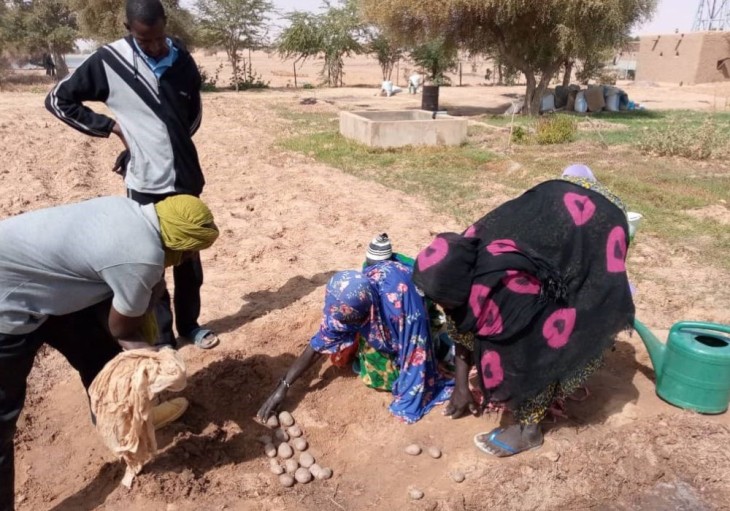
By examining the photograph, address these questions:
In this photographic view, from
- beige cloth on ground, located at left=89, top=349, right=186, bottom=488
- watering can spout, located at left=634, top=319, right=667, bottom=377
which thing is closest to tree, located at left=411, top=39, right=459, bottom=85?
watering can spout, located at left=634, top=319, right=667, bottom=377

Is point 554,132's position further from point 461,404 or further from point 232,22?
point 232,22

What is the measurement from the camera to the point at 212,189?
25.2ft

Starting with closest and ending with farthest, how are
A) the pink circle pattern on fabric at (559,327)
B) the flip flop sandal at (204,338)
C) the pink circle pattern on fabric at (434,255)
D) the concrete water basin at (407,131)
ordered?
1. the pink circle pattern on fabric at (434,255)
2. the pink circle pattern on fabric at (559,327)
3. the flip flop sandal at (204,338)
4. the concrete water basin at (407,131)

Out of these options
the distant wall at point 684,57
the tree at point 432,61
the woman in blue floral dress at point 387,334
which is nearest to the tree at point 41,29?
the tree at point 432,61

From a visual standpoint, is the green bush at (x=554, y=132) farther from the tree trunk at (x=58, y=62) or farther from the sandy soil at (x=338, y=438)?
the tree trunk at (x=58, y=62)

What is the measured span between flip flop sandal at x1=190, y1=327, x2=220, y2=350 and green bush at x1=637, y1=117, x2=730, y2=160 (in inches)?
358

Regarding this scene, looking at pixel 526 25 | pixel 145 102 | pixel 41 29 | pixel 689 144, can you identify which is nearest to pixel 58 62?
pixel 41 29

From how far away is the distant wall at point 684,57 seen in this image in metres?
24.4

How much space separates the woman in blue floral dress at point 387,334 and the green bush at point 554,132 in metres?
8.81

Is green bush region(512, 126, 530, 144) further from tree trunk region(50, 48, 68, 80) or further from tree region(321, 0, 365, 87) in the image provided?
tree trunk region(50, 48, 68, 80)

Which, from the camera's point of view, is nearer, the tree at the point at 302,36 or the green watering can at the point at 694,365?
the green watering can at the point at 694,365

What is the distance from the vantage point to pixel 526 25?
1540 centimetres

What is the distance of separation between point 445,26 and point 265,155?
8586 millimetres

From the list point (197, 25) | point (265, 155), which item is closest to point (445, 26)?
point (265, 155)
